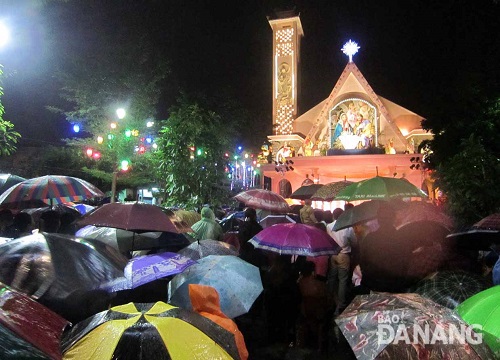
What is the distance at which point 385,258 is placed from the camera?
4.51 m

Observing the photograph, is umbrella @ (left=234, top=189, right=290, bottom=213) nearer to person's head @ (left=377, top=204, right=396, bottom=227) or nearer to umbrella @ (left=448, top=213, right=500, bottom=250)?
person's head @ (left=377, top=204, right=396, bottom=227)

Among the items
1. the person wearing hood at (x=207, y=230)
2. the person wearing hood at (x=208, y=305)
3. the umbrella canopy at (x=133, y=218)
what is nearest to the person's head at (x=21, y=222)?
the person wearing hood at (x=207, y=230)

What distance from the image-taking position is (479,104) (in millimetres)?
11672

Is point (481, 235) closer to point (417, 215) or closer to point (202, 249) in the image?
point (417, 215)

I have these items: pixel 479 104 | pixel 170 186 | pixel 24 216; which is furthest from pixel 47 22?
pixel 479 104

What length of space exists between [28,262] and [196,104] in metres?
8.16

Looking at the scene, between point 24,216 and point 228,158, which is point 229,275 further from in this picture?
point 228,158

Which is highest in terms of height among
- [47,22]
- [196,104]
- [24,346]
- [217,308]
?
[47,22]

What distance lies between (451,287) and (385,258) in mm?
1077

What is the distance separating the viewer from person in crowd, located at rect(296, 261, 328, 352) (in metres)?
4.91

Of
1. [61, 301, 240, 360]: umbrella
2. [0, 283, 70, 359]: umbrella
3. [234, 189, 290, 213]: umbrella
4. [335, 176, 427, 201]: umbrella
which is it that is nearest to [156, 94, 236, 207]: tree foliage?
[234, 189, 290, 213]: umbrella

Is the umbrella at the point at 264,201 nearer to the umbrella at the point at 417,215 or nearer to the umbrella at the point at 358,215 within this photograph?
the umbrella at the point at 358,215

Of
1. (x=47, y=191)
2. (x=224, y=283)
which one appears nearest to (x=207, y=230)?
(x=47, y=191)

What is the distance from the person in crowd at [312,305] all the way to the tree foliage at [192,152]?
6131 mm
